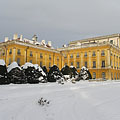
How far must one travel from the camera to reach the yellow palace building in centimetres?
4044

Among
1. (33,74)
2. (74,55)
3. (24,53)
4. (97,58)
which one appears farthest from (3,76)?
(74,55)

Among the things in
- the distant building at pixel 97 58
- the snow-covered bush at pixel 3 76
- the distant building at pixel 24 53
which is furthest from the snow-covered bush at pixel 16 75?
the distant building at pixel 97 58

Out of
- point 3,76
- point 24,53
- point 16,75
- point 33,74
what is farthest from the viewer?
point 24,53

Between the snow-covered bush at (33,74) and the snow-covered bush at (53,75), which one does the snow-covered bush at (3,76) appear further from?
the snow-covered bush at (53,75)

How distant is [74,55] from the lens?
5053cm

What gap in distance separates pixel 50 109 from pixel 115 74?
134 feet

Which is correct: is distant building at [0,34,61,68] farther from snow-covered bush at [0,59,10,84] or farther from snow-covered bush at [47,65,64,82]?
snow-covered bush at [0,59,10,84]

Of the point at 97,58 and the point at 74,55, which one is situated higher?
the point at 74,55

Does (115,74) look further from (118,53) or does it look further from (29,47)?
(29,47)

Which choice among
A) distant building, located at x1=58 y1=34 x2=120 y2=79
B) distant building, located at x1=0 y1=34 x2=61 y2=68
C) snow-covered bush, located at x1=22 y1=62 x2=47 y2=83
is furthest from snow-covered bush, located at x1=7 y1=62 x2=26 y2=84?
distant building, located at x1=58 y1=34 x2=120 y2=79

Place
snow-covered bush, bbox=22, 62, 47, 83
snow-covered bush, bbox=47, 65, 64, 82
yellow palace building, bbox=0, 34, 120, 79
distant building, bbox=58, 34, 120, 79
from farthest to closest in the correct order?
distant building, bbox=58, 34, 120, 79
yellow palace building, bbox=0, 34, 120, 79
snow-covered bush, bbox=47, 65, 64, 82
snow-covered bush, bbox=22, 62, 47, 83

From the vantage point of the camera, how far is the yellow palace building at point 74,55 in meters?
40.4

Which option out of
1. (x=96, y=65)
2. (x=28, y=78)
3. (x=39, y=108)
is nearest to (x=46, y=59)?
(x=96, y=65)

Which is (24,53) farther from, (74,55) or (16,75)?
(16,75)
